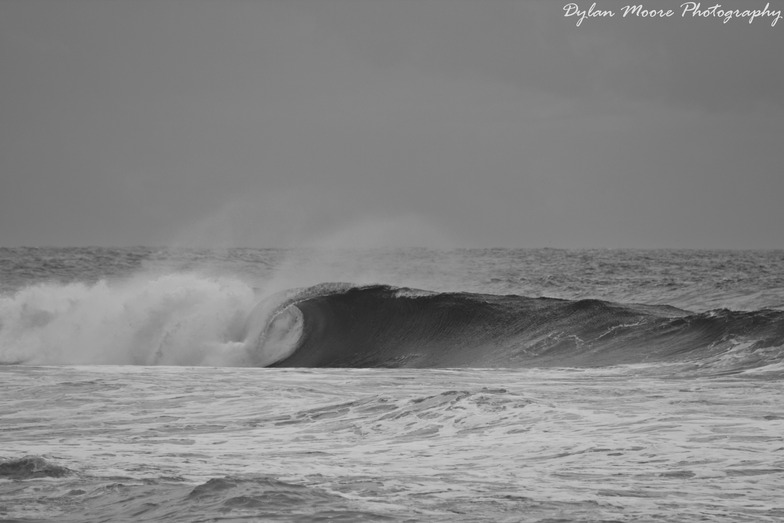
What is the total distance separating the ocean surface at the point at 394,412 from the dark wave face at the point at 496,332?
0.22 ft

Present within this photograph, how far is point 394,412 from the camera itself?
9.20m

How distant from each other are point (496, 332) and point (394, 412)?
31.5 feet

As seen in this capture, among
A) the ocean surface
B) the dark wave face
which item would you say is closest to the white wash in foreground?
the ocean surface

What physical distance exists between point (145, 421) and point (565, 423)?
4.04 metres

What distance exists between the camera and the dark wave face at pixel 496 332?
48.1ft

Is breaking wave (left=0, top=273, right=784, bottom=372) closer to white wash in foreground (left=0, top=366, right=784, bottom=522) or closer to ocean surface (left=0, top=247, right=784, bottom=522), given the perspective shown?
ocean surface (left=0, top=247, right=784, bottom=522)

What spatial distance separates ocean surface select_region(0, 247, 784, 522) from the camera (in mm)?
5812

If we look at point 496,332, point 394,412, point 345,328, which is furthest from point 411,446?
point 345,328

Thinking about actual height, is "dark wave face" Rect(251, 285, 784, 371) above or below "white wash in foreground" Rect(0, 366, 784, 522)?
above

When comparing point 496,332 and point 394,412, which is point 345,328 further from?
point 394,412

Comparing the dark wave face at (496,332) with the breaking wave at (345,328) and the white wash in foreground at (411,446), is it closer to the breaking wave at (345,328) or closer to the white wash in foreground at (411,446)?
Answer: the breaking wave at (345,328)

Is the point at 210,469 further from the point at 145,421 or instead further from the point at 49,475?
the point at 145,421

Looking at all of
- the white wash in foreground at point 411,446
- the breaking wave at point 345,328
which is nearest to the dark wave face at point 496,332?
the breaking wave at point 345,328

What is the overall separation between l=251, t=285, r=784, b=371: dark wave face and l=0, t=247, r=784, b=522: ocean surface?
2.6 inches
